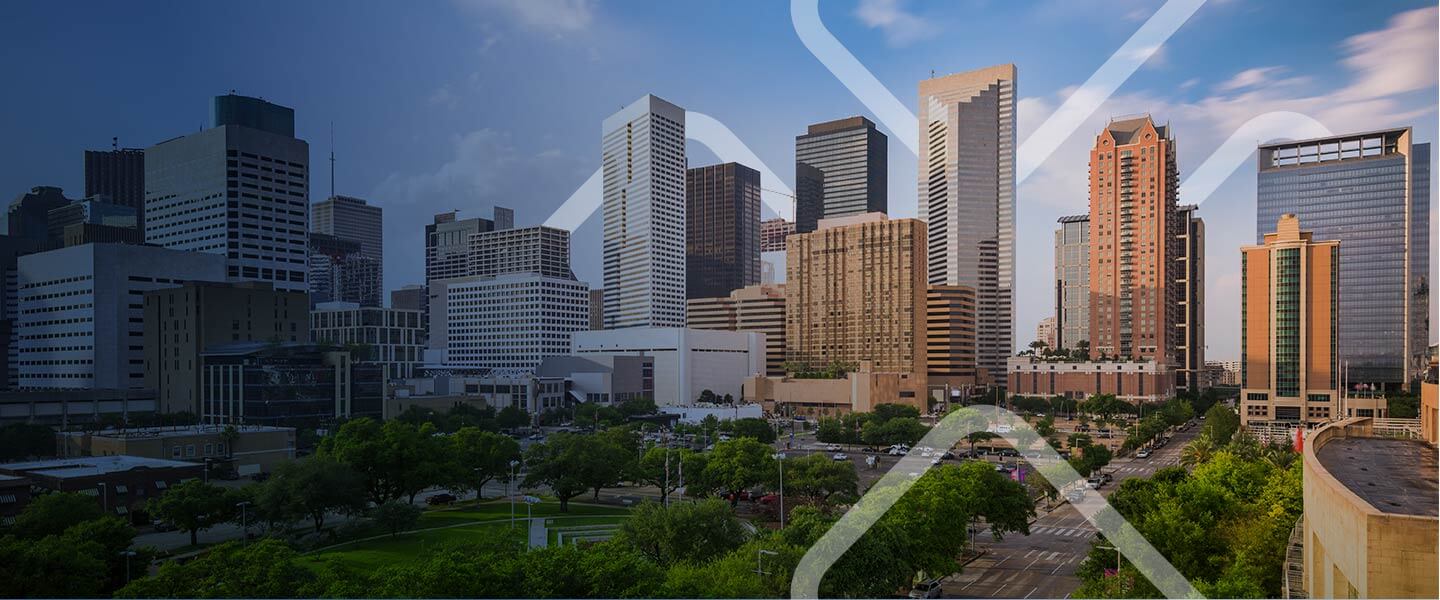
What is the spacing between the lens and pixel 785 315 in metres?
40.5

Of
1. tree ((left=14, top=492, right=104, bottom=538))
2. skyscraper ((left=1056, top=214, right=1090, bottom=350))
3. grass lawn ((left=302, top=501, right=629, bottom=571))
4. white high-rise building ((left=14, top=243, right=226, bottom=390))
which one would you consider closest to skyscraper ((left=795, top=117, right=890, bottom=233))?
skyscraper ((left=1056, top=214, right=1090, bottom=350))

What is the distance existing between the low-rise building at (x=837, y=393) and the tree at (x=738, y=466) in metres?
17.8

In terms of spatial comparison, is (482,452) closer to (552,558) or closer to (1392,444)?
(552,558)

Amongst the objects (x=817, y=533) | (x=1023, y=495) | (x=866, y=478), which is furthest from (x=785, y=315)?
(x=817, y=533)

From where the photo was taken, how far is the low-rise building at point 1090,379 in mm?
31234

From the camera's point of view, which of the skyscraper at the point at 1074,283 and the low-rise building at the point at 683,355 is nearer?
the low-rise building at the point at 683,355

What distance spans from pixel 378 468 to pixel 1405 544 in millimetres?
12236

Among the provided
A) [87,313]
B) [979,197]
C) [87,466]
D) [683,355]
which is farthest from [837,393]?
[87,313]

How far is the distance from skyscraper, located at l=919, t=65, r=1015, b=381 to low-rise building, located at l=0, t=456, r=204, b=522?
40826mm

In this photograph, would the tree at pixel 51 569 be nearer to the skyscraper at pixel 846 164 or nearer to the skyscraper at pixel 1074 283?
the skyscraper at pixel 1074 283

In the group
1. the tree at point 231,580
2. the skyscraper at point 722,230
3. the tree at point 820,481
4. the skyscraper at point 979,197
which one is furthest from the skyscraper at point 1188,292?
the tree at point 231,580

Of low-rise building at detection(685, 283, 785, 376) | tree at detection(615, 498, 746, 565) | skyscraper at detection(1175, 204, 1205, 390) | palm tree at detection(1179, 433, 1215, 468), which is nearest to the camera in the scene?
tree at detection(615, 498, 746, 565)

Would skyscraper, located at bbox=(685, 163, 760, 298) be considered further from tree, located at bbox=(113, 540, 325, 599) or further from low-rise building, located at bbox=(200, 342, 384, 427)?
tree, located at bbox=(113, 540, 325, 599)

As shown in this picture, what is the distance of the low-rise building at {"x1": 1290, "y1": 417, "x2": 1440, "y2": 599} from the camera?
9.02 feet
